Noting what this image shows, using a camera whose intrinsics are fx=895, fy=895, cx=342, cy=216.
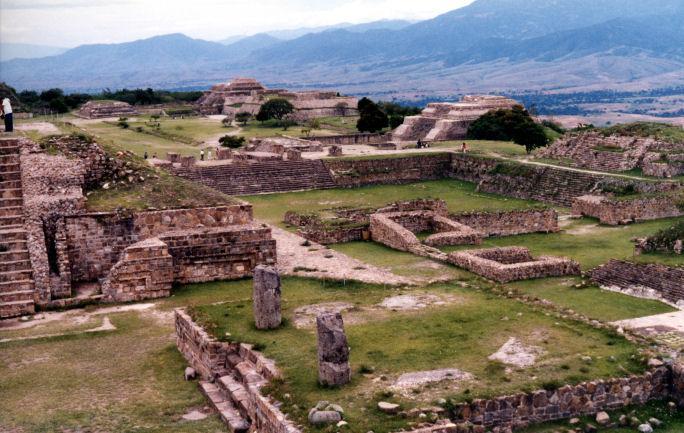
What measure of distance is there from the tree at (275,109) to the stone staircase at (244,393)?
5480 cm

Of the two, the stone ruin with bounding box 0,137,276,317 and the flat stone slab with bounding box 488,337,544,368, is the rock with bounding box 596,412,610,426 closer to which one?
the flat stone slab with bounding box 488,337,544,368

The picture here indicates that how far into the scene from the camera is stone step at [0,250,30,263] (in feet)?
62.8

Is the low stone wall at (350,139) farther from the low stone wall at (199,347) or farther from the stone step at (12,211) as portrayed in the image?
the low stone wall at (199,347)

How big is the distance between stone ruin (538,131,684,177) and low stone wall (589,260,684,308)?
1470cm

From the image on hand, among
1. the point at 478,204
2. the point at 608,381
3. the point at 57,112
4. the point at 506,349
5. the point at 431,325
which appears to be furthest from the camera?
the point at 57,112

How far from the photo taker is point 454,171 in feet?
140

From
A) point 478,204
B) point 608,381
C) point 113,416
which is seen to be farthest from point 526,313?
point 478,204

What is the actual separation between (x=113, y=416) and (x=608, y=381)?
6.99 meters

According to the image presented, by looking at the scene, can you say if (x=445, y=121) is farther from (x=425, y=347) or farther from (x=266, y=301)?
(x=425, y=347)

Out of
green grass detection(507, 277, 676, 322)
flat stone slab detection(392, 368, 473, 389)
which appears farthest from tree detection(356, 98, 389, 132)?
flat stone slab detection(392, 368, 473, 389)

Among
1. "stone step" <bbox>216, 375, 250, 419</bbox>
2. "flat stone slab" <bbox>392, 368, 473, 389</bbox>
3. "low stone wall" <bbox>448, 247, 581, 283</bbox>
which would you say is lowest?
"low stone wall" <bbox>448, 247, 581, 283</bbox>

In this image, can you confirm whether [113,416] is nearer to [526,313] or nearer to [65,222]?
[526,313]

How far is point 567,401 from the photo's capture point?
12023 millimetres

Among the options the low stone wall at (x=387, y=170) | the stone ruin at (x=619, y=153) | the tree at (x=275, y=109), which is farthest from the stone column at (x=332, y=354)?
the tree at (x=275, y=109)
